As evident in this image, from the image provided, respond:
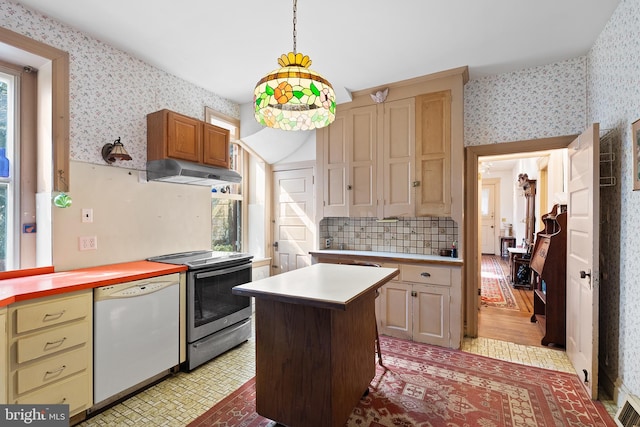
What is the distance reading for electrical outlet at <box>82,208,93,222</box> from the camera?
8.27 feet

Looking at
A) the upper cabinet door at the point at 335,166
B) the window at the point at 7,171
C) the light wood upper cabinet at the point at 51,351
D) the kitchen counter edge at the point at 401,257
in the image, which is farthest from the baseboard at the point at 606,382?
the window at the point at 7,171

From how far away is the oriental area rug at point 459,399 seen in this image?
2.01 metres

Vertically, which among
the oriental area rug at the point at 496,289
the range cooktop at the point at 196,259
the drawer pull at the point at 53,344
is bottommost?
the oriental area rug at the point at 496,289

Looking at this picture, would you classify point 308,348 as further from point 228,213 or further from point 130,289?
point 228,213

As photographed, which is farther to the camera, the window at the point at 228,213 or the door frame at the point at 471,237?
the window at the point at 228,213

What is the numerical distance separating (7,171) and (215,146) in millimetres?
1615

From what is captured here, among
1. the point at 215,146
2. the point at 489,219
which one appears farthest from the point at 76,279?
the point at 489,219

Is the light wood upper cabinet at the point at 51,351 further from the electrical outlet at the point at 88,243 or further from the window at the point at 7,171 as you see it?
the window at the point at 7,171

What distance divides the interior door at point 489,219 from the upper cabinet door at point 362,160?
7893 millimetres

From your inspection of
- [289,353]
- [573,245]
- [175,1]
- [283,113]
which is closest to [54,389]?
[289,353]

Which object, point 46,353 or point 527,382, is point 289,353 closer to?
point 46,353

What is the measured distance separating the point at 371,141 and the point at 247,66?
1556 millimetres

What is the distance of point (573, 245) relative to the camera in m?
2.63

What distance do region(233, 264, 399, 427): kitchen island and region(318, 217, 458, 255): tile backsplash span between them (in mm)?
1722
